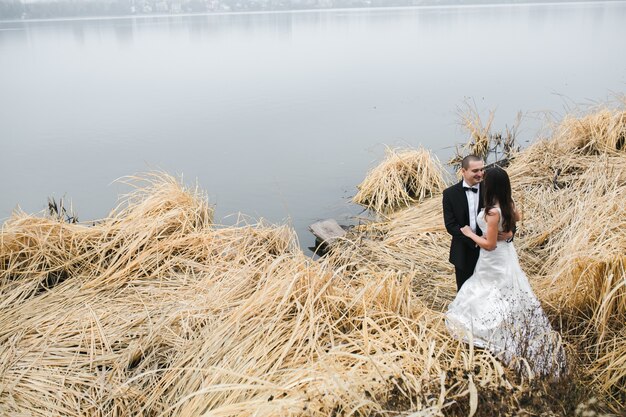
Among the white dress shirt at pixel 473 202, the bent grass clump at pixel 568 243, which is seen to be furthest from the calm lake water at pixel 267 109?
the white dress shirt at pixel 473 202

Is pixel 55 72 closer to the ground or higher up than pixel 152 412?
higher up

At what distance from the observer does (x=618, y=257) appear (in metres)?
3.31

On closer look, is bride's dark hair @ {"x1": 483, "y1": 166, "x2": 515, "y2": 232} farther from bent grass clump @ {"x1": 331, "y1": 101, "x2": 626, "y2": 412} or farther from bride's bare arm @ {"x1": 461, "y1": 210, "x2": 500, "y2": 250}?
bent grass clump @ {"x1": 331, "y1": 101, "x2": 626, "y2": 412}

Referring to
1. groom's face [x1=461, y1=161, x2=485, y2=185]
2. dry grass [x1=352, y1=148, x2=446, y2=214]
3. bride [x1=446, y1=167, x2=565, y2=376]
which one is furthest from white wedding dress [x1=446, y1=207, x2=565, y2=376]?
dry grass [x1=352, y1=148, x2=446, y2=214]

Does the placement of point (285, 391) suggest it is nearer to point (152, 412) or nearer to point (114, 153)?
point (152, 412)

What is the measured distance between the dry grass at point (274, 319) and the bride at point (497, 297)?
4.7 inches

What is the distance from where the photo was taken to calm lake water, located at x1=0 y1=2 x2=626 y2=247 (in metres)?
8.40

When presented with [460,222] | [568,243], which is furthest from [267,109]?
[460,222]

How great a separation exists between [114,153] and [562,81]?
11.1 m

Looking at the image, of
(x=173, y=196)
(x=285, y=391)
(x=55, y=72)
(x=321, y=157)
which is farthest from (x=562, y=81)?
(x=55, y=72)

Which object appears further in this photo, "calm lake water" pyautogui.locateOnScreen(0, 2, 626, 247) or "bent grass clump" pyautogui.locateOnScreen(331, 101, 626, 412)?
"calm lake water" pyautogui.locateOnScreen(0, 2, 626, 247)

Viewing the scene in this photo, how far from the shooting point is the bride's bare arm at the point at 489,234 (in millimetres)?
3221

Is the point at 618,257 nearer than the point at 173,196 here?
Yes

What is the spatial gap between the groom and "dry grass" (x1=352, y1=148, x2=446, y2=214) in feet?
10.4
